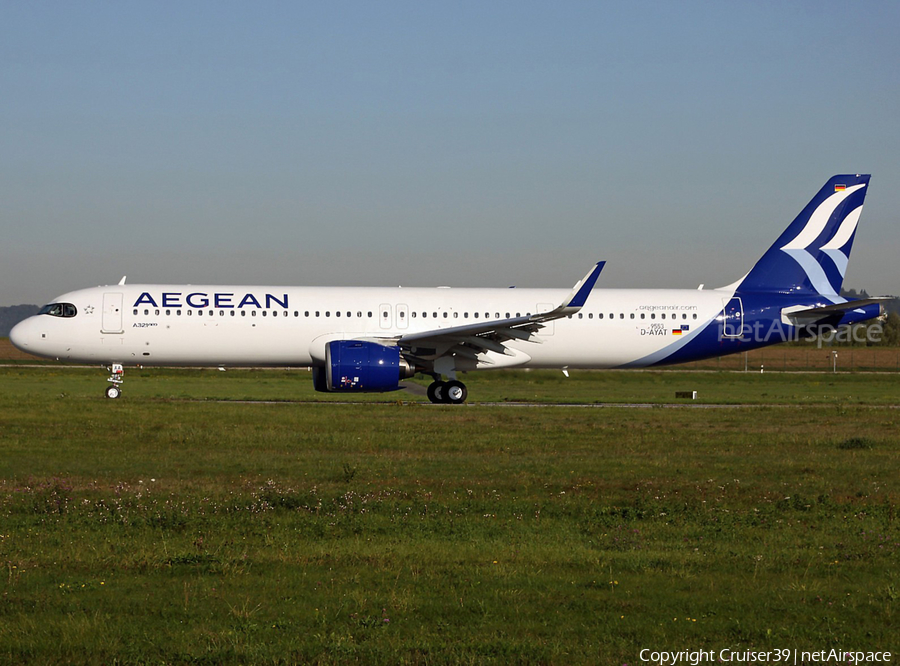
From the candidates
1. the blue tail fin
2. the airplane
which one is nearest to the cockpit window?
the airplane

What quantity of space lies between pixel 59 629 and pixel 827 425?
68.3ft

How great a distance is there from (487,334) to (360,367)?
443cm

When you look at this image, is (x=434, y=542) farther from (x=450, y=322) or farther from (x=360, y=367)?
(x=450, y=322)

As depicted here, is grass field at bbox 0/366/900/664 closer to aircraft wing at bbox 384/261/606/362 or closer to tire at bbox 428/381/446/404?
aircraft wing at bbox 384/261/606/362

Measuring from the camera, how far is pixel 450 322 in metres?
30.7

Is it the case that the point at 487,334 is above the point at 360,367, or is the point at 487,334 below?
above

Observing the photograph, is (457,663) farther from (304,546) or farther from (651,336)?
(651,336)

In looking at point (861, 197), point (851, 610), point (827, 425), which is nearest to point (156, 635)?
point (851, 610)

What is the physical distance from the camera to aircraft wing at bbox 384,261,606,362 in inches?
1096

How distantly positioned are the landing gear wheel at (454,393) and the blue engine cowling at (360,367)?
2.59 metres

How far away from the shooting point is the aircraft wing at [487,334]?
27.8 meters

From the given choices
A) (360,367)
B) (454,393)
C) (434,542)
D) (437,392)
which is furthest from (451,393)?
(434,542)

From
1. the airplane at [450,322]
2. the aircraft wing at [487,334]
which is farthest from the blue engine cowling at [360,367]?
the aircraft wing at [487,334]

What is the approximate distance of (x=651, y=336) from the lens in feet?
104
